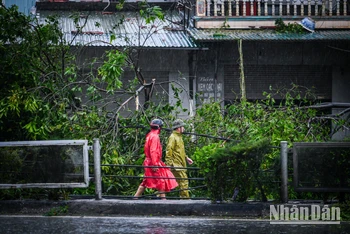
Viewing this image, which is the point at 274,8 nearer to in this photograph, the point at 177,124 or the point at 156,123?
the point at 177,124

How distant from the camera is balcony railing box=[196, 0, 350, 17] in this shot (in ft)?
60.6

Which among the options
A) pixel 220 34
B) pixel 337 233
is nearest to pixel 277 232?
pixel 337 233

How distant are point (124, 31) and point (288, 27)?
14.7ft

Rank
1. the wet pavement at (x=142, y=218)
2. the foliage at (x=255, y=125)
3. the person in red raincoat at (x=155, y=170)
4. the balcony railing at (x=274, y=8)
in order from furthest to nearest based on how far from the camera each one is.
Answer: the balcony railing at (x=274, y=8) → the foliage at (x=255, y=125) → the person in red raincoat at (x=155, y=170) → the wet pavement at (x=142, y=218)

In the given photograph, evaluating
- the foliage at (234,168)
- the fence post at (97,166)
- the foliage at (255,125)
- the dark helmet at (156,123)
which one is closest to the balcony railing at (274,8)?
the foliage at (255,125)

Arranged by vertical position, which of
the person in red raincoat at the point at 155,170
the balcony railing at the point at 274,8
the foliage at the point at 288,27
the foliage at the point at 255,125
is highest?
the balcony railing at the point at 274,8

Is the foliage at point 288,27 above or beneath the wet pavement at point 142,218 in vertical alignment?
above

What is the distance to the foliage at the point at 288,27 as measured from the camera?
58.6ft

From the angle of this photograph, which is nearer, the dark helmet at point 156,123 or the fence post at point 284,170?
the fence post at point 284,170

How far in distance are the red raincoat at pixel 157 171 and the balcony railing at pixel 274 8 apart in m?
7.40

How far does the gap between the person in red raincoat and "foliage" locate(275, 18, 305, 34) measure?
7.14 m

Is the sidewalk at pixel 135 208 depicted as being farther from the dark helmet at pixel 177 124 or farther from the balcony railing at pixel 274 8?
the balcony railing at pixel 274 8

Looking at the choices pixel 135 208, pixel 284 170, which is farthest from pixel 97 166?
pixel 284 170

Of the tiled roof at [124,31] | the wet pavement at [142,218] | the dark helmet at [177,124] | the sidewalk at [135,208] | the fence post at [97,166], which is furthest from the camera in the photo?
the tiled roof at [124,31]
